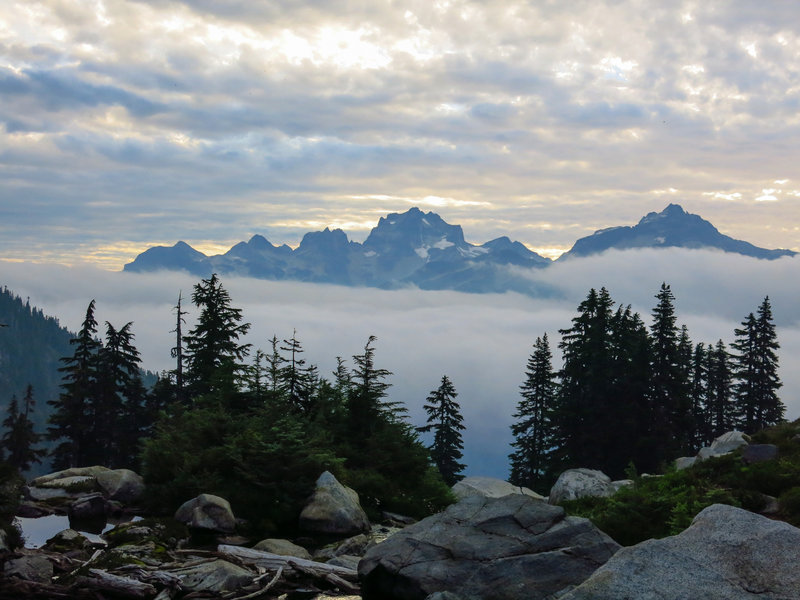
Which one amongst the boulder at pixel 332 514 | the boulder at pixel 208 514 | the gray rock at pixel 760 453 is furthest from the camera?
the gray rock at pixel 760 453

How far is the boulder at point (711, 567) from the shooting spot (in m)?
6.52

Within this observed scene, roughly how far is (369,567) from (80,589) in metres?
5.09

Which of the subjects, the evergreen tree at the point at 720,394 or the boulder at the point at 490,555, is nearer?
the boulder at the point at 490,555

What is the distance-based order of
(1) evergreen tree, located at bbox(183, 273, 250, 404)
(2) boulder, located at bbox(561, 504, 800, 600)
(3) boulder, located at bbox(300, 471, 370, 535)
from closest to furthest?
(2) boulder, located at bbox(561, 504, 800, 600), (3) boulder, located at bbox(300, 471, 370, 535), (1) evergreen tree, located at bbox(183, 273, 250, 404)

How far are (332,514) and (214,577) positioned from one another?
5546mm

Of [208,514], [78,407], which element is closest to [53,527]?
[208,514]

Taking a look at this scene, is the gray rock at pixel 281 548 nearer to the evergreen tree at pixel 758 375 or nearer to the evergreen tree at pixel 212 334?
the evergreen tree at pixel 212 334

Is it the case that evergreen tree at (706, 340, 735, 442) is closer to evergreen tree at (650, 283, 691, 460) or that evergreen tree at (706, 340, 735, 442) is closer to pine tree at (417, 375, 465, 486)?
evergreen tree at (650, 283, 691, 460)

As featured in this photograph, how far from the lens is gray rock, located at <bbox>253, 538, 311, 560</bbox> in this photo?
1363 cm

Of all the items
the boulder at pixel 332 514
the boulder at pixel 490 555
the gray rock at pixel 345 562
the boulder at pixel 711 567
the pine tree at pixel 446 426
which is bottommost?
the pine tree at pixel 446 426

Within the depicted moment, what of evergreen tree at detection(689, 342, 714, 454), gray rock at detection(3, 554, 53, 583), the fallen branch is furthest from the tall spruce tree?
gray rock at detection(3, 554, 53, 583)

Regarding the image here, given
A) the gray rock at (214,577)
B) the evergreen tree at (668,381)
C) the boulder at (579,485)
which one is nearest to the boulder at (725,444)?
the boulder at (579,485)

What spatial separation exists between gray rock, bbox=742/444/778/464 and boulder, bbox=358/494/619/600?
10332mm

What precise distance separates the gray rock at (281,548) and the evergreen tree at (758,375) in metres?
52.4
